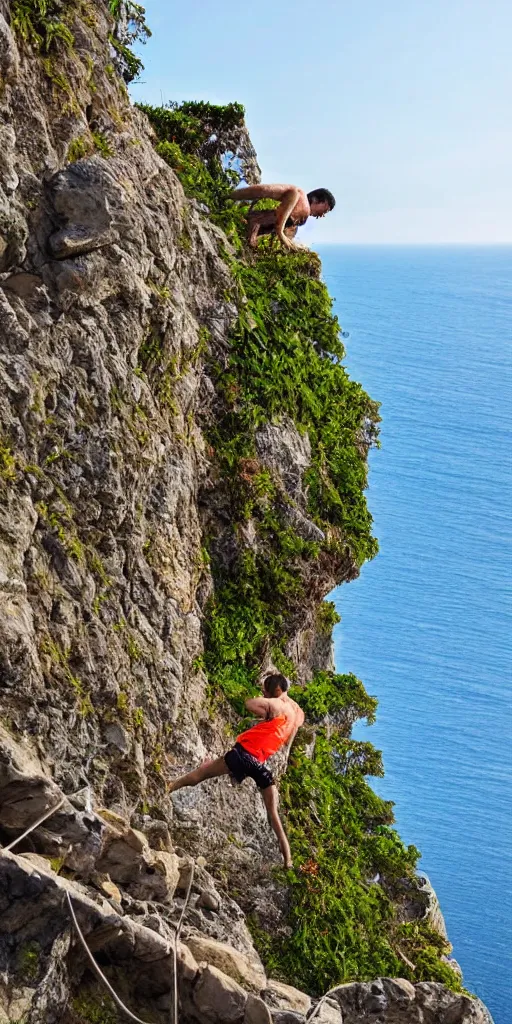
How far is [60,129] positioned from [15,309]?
169 centimetres

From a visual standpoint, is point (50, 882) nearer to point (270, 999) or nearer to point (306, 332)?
point (270, 999)

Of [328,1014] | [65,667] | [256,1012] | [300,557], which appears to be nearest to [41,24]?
[65,667]

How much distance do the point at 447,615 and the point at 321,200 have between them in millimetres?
30729

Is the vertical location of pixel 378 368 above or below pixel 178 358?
above

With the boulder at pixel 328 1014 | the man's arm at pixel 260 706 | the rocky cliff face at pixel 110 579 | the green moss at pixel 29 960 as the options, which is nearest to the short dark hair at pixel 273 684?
the man's arm at pixel 260 706

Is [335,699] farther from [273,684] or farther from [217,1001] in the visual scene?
[217,1001]

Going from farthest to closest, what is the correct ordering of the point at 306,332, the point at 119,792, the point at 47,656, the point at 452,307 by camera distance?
the point at 452,307, the point at 306,332, the point at 119,792, the point at 47,656

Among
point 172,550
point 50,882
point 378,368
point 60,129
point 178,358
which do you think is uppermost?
point 378,368

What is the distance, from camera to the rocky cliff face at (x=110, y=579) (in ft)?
16.5

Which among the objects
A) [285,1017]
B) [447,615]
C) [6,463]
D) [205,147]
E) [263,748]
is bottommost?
[285,1017]

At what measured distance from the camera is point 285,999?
19.7 feet

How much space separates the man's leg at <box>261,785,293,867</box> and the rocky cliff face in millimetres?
208

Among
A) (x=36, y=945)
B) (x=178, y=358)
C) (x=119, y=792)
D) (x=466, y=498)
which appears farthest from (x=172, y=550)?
(x=466, y=498)

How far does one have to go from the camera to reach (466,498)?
43469 mm
